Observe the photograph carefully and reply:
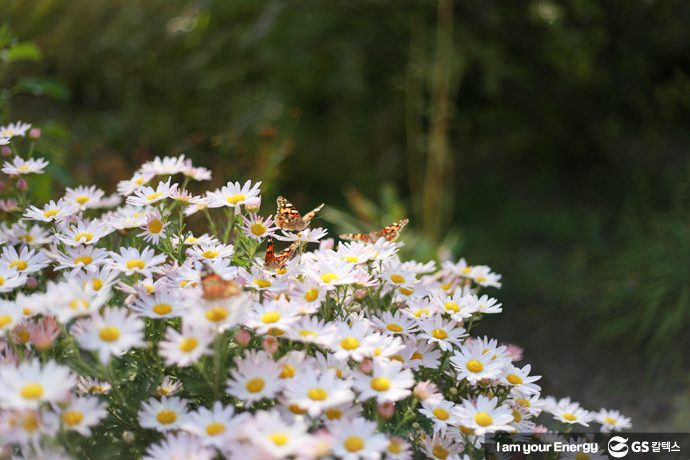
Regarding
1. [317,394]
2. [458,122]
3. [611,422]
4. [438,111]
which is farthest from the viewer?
[458,122]

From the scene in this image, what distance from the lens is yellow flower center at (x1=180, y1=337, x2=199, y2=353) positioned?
1015 millimetres

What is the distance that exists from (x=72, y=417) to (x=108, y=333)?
0.12 m

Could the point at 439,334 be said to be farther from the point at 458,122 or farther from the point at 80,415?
the point at 458,122

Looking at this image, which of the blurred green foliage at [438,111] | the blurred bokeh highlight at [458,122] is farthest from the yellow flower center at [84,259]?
the blurred green foliage at [438,111]

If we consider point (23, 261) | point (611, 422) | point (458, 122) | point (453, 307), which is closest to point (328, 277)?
point (453, 307)

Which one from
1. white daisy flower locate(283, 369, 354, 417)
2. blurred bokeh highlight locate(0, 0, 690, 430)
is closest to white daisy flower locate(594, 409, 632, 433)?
white daisy flower locate(283, 369, 354, 417)

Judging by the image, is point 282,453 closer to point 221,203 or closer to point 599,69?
point 221,203

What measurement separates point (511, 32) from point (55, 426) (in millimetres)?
A: 3862

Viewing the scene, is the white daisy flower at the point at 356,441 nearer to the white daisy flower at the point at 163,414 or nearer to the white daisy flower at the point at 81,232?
the white daisy flower at the point at 163,414

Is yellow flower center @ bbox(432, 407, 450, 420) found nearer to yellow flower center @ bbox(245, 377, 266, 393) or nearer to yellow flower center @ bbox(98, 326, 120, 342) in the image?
yellow flower center @ bbox(245, 377, 266, 393)

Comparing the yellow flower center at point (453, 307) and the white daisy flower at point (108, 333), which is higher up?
the yellow flower center at point (453, 307)

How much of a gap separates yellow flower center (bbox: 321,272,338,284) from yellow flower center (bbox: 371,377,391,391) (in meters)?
0.21

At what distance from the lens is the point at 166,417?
1041mm

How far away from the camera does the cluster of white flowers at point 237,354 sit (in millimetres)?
967
